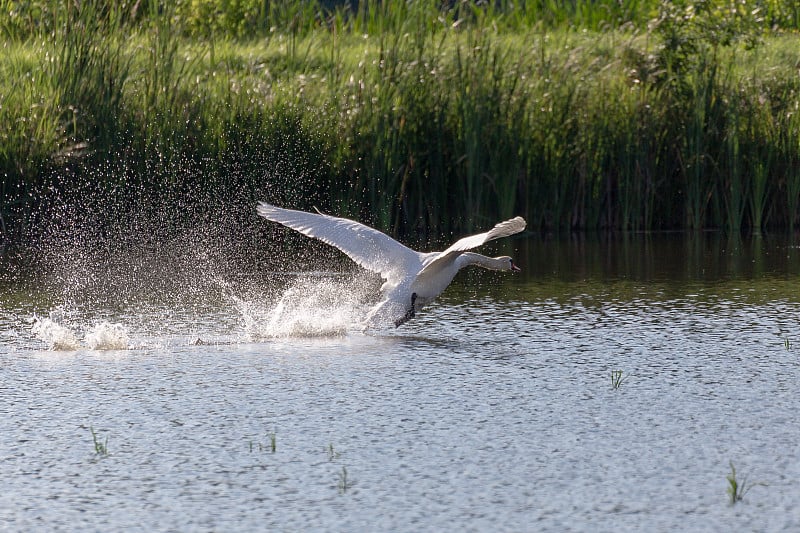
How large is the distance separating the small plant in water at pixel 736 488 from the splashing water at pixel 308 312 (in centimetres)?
358

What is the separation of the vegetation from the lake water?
122 inches

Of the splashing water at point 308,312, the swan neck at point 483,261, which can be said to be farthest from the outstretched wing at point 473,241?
the splashing water at point 308,312

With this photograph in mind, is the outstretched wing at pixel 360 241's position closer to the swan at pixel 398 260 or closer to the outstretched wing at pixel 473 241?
the swan at pixel 398 260

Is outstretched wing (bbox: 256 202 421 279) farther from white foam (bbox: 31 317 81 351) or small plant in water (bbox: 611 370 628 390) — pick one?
small plant in water (bbox: 611 370 628 390)

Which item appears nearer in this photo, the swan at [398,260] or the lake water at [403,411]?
the lake water at [403,411]

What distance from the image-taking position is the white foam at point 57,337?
706cm

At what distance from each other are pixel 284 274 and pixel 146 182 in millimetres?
2428

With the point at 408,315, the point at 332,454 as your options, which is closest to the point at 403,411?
the point at 332,454

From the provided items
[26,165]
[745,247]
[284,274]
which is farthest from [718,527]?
[26,165]

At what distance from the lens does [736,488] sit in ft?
13.8

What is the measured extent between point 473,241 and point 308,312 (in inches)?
52.0

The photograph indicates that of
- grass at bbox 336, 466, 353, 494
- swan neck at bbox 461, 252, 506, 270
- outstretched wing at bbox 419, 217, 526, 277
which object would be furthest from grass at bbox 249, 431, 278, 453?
swan neck at bbox 461, 252, 506, 270

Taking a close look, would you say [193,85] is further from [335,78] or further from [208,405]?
[208,405]

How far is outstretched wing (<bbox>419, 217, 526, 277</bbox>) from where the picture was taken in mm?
7094
